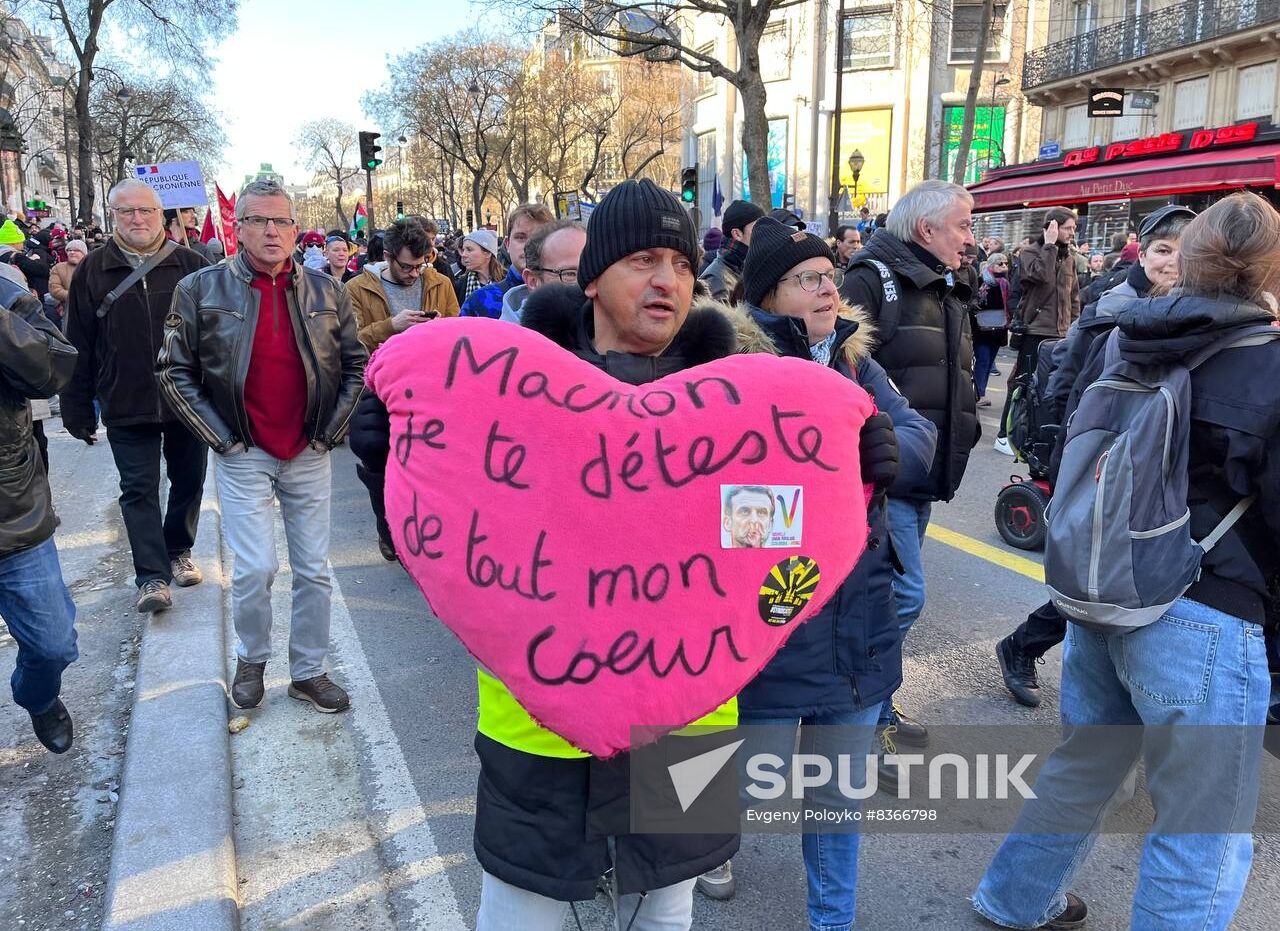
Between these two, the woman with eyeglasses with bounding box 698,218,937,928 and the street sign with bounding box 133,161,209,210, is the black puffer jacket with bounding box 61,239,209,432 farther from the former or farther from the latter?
the street sign with bounding box 133,161,209,210

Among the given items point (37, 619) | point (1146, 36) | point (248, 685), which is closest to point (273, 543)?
point (248, 685)

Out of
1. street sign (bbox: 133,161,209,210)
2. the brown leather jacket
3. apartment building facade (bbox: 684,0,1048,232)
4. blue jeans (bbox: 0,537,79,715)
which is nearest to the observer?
blue jeans (bbox: 0,537,79,715)

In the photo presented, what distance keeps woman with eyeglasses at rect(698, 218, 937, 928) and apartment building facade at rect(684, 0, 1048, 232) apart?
37950mm

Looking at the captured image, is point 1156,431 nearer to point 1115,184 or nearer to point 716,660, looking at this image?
point 716,660

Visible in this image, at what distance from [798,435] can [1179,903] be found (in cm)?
145

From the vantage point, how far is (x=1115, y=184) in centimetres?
1994

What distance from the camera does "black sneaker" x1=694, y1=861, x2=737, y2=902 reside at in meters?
2.86

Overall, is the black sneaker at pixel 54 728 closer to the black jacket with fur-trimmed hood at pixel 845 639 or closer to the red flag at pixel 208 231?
the black jacket with fur-trimmed hood at pixel 845 639

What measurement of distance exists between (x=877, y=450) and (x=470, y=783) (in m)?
2.17

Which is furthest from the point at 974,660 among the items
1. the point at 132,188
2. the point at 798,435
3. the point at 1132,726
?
the point at 132,188

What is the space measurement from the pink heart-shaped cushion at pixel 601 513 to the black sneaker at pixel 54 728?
2.48 meters

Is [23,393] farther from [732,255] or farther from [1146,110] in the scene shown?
[1146,110]

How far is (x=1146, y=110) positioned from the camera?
2827 cm

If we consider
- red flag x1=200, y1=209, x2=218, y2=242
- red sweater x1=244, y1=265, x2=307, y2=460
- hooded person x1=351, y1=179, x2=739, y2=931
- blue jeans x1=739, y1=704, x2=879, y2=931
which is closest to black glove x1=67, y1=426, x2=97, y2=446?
red sweater x1=244, y1=265, x2=307, y2=460
